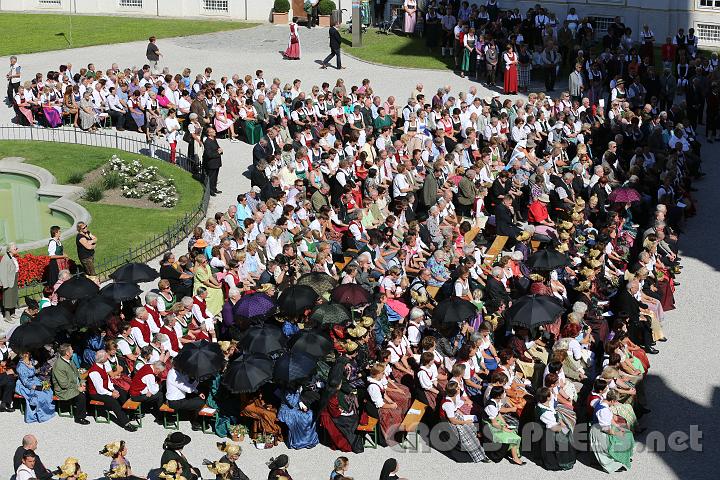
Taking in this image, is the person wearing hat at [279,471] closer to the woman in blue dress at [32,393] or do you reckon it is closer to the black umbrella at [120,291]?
the woman in blue dress at [32,393]

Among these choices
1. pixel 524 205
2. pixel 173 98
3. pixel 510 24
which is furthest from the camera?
pixel 510 24

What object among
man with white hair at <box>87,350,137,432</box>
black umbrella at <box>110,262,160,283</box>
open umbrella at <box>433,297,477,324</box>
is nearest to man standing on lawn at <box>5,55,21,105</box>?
black umbrella at <box>110,262,160,283</box>

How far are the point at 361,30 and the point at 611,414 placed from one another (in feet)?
101

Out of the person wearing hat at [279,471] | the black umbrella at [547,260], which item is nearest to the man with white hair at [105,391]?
the person wearing hat at [279,471]

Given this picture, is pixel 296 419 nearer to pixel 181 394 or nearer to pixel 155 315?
pixel 181 394

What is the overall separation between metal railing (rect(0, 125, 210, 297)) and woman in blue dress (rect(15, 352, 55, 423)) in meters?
5.11

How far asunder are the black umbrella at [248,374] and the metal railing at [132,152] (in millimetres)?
7795

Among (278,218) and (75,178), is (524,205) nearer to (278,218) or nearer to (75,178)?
(278,218)

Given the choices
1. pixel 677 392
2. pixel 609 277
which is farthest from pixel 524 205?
pixel 677 392

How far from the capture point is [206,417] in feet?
65.1

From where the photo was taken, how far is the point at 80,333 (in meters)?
21.6

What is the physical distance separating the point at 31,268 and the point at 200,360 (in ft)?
26.3

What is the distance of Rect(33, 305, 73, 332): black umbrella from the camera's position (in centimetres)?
2044

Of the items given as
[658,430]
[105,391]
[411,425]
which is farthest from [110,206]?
[658,430]
